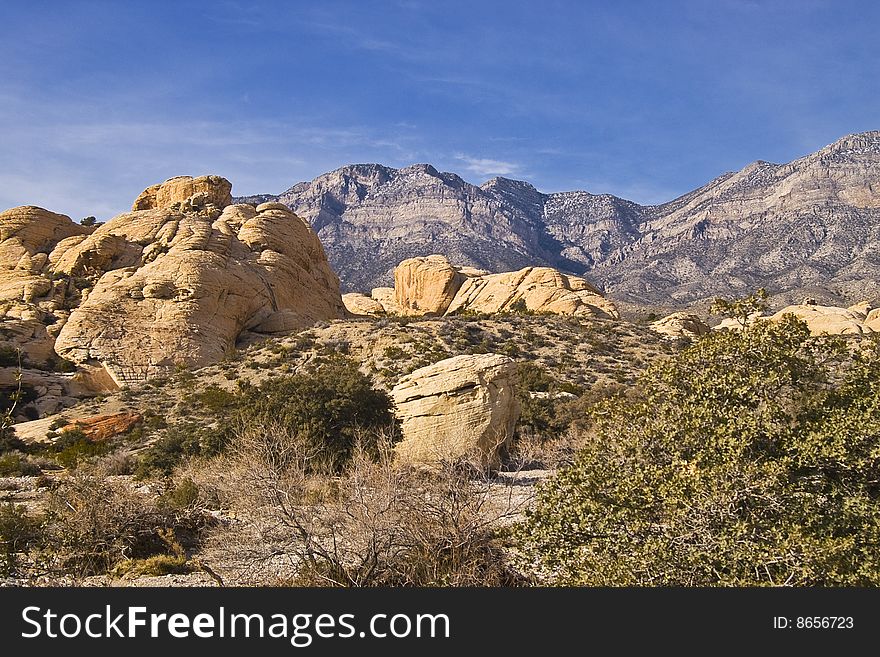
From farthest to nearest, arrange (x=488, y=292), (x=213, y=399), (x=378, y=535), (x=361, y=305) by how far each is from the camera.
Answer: (x=361, y=305) < (x=488, y=292) < (x=213, y=399) < (x=378, y=535)

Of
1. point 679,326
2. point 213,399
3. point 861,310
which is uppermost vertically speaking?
point 861,310

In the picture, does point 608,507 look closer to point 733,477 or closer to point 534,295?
point 733,477

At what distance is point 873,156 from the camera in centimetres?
17800

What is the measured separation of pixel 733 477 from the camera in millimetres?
6117

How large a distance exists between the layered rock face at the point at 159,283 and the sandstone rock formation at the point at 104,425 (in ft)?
17.5

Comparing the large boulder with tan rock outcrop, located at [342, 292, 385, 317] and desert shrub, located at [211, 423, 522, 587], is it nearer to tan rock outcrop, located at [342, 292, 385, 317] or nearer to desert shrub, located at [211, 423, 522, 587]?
desert shrub, located at [211, 423, 522, 587]

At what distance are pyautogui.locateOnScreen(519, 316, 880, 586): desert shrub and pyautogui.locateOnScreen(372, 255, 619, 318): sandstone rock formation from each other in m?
38.6

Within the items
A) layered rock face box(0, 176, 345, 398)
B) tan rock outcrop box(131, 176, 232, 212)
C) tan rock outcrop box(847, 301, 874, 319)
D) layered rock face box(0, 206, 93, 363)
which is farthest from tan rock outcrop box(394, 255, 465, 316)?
tan rock outcrop box(847, 301, 874, 319)

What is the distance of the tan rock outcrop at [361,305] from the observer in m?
63.5

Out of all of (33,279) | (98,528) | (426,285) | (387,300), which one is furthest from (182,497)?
(387,300)

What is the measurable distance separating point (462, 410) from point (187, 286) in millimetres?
25595

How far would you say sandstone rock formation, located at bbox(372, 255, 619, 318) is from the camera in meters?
48.1

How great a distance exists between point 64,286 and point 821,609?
4350 cm

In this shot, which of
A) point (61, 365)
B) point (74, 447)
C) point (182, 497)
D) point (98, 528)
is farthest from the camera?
point (61, 365)
